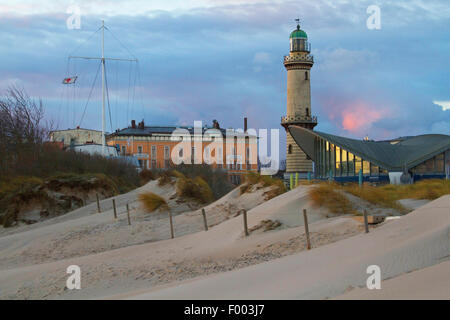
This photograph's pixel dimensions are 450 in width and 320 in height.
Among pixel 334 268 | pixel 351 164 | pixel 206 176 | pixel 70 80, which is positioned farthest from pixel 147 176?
pixel 334 268

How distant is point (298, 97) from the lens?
67562 millimetres

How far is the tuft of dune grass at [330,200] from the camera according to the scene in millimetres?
20000

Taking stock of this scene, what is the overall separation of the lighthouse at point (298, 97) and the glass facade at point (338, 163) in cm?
701

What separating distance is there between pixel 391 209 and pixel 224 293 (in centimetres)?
1135

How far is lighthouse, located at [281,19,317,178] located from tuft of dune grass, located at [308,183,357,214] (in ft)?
149

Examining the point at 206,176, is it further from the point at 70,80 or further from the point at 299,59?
the point at 299,59

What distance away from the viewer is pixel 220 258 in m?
16.2

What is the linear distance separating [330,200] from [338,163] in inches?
1360

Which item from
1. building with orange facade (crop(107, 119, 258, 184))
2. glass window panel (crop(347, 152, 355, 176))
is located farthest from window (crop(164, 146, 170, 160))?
glass window panel (crop(347, 152, 355, 176))

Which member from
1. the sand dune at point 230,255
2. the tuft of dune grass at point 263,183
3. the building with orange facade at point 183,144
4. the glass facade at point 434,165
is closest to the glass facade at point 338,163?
the glass facade at point 434,165

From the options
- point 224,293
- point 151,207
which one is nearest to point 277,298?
point 224,293

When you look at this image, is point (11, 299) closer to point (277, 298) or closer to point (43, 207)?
point (277, 298)

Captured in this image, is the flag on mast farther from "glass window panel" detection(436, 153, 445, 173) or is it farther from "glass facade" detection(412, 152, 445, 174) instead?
"glass window panel" detection(436, 153, 445, 173)

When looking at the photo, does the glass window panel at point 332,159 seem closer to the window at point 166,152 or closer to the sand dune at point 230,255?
the window at point 166,152
